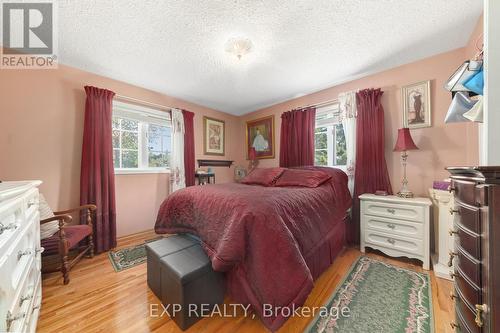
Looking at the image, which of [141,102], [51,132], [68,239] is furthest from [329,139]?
[51,132]

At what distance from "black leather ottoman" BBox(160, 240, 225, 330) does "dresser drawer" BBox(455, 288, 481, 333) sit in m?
1.30

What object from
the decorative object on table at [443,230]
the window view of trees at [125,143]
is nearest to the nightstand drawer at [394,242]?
the decorative object on table at [443,230]

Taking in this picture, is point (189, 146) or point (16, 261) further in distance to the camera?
point (189, 146)

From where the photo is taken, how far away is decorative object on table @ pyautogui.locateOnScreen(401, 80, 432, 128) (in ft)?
7.09

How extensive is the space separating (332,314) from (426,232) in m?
1.33

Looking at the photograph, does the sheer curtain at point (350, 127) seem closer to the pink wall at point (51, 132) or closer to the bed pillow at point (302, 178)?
the bed pillow at point (302, 178)

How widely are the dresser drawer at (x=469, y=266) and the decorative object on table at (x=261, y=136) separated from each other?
9.87 feet

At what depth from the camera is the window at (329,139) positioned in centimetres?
290

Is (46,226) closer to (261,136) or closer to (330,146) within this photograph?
(261,136)

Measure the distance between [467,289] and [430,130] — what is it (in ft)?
6.74

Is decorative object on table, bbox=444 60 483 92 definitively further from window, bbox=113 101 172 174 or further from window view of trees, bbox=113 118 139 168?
window view of trees, bbox=113 118 139 168

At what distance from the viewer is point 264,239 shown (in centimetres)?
124

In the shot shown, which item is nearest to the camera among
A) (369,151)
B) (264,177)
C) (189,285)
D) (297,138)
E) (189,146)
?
(189,285)

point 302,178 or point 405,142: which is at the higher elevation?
point 405,142
